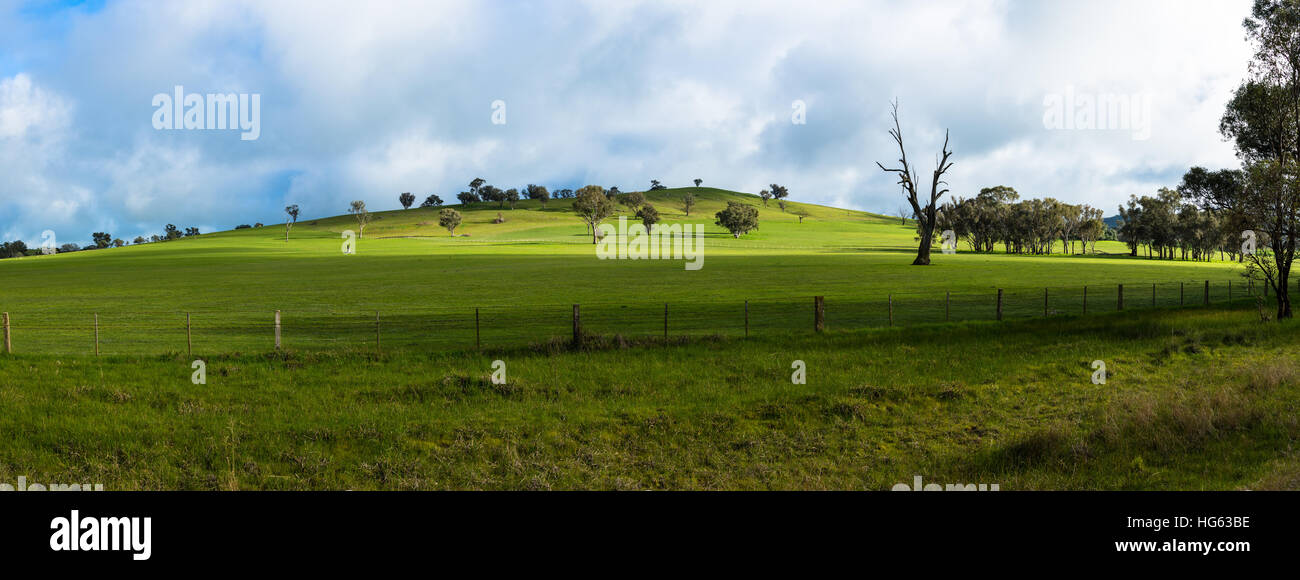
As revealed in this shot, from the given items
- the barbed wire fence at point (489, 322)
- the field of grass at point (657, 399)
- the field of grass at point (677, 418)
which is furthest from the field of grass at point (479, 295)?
the field of grass at point (677, 418)

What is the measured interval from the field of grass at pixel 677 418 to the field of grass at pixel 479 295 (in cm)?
602

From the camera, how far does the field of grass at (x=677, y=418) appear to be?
13461 millimetres

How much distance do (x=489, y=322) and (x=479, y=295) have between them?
16.3 meters

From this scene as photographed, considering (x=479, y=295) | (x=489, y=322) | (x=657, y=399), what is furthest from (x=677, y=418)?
(x=479, y=295)

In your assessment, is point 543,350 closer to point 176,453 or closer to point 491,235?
point 176,453

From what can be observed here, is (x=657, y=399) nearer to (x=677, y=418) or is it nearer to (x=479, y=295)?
(x=677, y=418)

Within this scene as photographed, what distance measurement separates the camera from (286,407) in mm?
18875

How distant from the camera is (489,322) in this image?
119ft

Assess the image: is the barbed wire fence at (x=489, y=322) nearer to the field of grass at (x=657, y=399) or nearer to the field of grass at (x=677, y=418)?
the field of grass at (x=657, y=399)

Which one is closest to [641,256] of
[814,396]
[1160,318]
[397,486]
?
[1160,318]

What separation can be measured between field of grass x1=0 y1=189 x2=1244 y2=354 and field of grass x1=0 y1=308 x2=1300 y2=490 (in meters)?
6.02

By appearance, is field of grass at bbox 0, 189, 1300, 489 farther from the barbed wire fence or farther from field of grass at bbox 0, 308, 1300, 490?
the barbed wire fence

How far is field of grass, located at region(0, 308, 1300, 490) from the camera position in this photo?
1346cm

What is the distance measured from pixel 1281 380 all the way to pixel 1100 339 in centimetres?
1004
